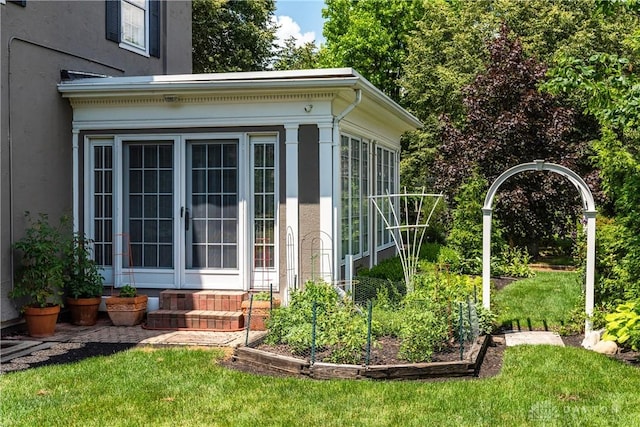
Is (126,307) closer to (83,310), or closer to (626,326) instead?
(83,310)

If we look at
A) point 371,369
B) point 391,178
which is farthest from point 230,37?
point 371,369

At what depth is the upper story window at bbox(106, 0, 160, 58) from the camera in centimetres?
1083

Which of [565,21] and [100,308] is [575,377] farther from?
[565,21]

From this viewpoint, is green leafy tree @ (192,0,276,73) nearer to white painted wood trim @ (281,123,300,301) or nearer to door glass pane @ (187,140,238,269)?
door glass pane @ (187,140,238,269)

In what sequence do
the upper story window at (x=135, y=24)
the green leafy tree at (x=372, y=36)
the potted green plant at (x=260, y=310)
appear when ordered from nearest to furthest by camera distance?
1. the potted green plant at (x=260, y=310)
2. the upper story window at (x=135, y=24)
3. the green leafy tree at (x=372, y=36)

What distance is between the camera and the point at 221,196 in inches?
360

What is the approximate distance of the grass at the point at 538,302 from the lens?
8.70 m

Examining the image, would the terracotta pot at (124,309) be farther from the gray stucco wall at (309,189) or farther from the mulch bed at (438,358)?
the mulch bed at (438,358)

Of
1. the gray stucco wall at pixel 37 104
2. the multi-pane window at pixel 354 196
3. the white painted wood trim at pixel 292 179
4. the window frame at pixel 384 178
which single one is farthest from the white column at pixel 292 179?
the window frame at pixel 384 178

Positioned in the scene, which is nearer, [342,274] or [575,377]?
[575,377]

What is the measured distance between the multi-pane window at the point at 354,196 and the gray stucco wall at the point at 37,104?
12.7ft

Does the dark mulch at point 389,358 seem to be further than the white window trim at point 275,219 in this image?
No

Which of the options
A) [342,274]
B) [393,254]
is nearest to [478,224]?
[393,254]

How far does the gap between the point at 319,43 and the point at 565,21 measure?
1296cm
